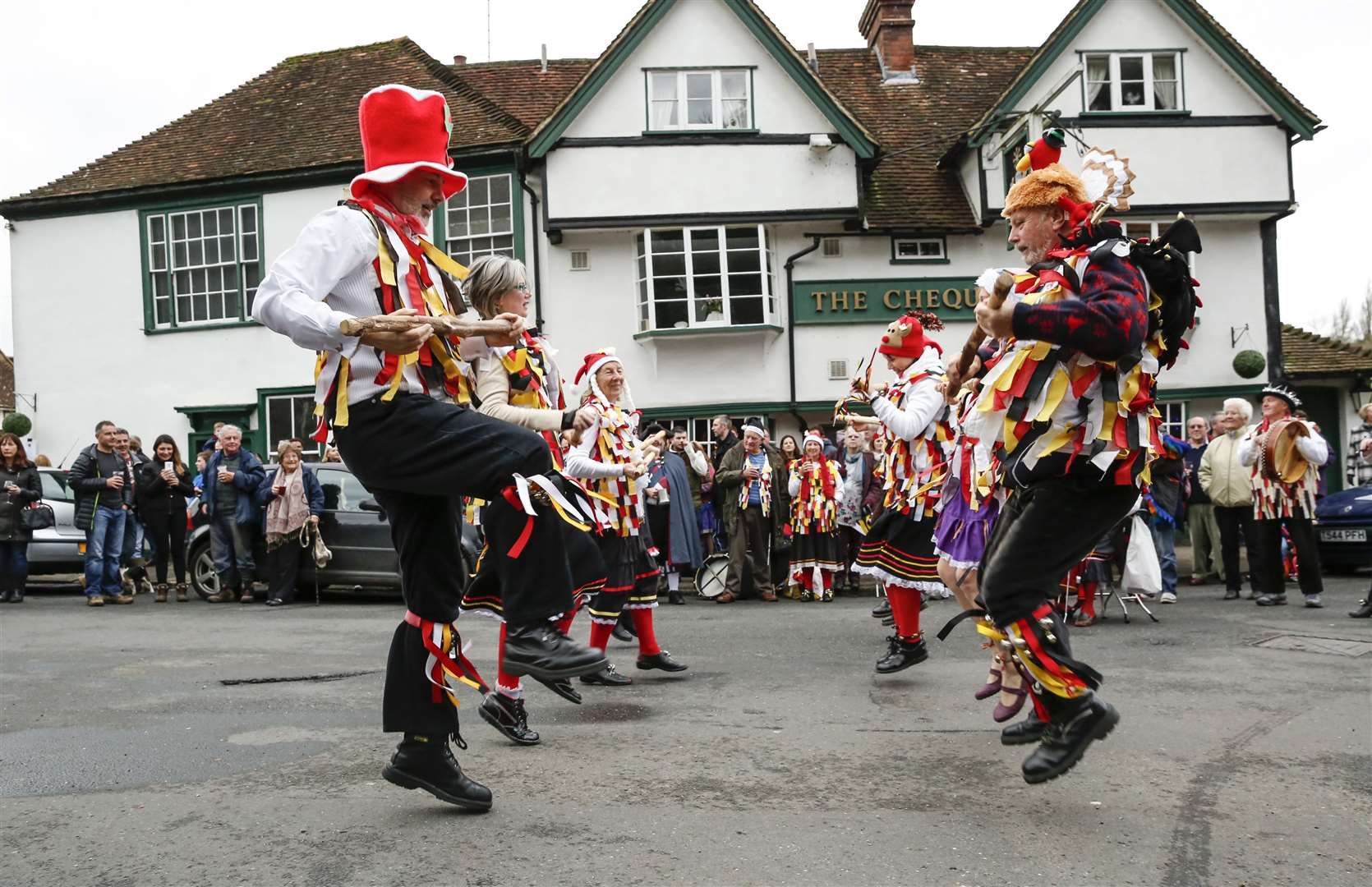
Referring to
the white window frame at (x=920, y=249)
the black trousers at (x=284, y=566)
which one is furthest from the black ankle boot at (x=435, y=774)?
the white window frame at (x=920, y=249)

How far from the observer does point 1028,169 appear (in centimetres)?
484

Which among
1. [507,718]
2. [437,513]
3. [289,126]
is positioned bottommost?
[507,718]

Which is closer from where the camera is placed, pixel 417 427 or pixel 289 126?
pixel 417 427

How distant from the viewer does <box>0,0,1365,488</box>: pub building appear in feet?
67.4

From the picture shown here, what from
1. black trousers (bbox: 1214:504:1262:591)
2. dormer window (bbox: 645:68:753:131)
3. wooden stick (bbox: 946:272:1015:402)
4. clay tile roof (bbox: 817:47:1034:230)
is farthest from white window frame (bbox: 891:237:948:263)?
wooden stick (bbox: 946:272:1015:402)

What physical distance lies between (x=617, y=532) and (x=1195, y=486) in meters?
9.89

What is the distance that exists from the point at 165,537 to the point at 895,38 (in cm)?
1773

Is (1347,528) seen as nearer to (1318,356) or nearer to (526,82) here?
(1318,356)

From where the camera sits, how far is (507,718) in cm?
530

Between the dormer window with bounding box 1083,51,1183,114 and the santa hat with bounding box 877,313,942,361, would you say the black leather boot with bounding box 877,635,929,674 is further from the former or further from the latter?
the dormer window with bounding box 1083,51,1183,114

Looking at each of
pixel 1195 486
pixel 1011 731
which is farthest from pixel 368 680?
pixel 1195 486

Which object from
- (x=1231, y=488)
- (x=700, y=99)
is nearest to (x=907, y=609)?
Result: (x=1231, y=488)

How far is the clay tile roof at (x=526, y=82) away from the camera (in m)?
23.5

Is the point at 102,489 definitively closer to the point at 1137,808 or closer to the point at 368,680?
the point at 368,680
